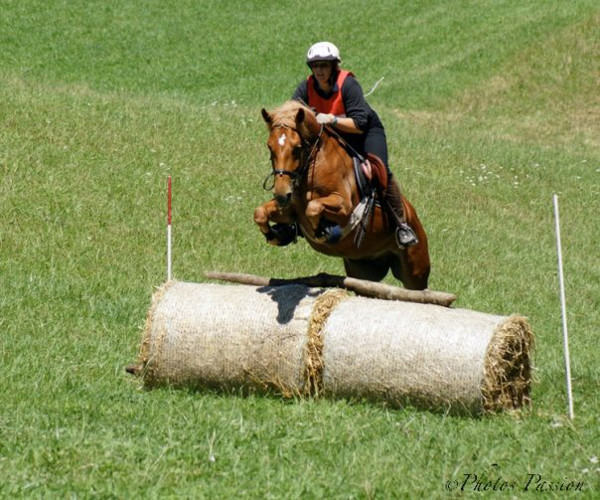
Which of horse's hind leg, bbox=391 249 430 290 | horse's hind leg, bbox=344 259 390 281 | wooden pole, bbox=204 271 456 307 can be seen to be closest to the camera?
wooden pole, bbox=204 271 456 307

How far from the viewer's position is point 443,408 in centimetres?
964

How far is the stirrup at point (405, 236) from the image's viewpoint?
41.3 ft

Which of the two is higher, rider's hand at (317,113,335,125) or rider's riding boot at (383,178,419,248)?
rider's hand at (317,113,335,125)

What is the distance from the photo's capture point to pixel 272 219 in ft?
36.4

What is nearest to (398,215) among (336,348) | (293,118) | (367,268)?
(367,268)

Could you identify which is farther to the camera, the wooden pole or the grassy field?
the wooden pole

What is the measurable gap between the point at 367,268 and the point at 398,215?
1545 millimetres

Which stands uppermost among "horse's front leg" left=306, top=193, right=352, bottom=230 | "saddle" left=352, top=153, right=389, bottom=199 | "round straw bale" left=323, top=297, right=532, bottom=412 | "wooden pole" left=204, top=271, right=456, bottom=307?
"saddle" left=352, top=153, right=389, bottom=199

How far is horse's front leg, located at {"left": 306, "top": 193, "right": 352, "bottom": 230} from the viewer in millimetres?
10844

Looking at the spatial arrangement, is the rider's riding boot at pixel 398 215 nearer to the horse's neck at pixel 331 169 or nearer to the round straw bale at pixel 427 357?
the horse's neck at pixel 331 169

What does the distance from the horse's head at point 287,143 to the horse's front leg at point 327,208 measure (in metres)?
0.35

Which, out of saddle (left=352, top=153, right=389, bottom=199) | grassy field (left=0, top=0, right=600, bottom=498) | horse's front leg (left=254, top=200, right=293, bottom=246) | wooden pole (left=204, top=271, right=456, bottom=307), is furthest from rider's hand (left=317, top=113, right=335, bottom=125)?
grassy field (left=0, top=0, right=600, bottom=498)

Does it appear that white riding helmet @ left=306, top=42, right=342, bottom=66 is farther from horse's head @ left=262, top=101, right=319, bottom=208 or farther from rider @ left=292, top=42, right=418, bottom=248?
horse's head @ left=262, top=101, right=319, bottom=208

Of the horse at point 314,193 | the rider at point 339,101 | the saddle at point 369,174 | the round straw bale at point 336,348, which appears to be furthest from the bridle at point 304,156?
the round straw bale at point 336,348
